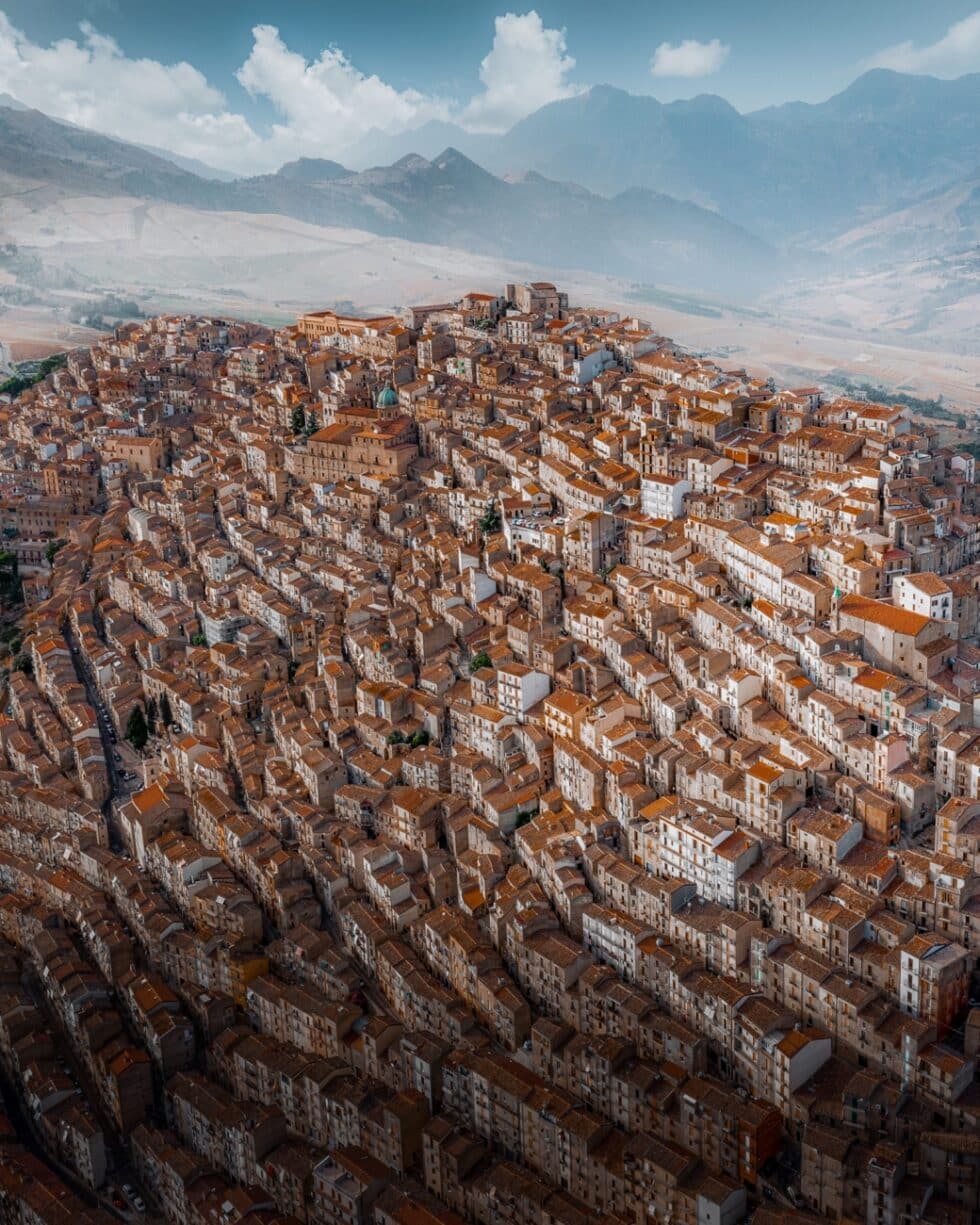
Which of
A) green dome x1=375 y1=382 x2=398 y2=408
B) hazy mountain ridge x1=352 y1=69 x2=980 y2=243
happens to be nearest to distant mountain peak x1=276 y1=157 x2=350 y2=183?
hazy mountain ridge x1=352 y1=69 x2=980 y2=243

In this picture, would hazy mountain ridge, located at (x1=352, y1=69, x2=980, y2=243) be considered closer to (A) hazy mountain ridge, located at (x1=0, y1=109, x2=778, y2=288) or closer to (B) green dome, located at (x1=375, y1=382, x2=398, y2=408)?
(A) hazy mountain ridge, located at (x1=0, y1=109, x2=778, y2=288)

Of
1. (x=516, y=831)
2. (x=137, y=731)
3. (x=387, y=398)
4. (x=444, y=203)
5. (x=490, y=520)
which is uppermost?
(x=444, y=203)

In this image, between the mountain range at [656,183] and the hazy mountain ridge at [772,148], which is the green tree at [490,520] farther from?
the hazy mountain ridge at [772,148]

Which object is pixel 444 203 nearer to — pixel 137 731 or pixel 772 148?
pixel 772 148

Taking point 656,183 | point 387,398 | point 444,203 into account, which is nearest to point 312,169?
point 444,203

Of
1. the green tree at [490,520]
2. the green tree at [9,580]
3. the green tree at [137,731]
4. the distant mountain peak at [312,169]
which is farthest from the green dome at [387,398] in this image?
the distant mountain peak at [312,169]

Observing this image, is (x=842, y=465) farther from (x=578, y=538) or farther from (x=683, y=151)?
(x=683, y=151)
